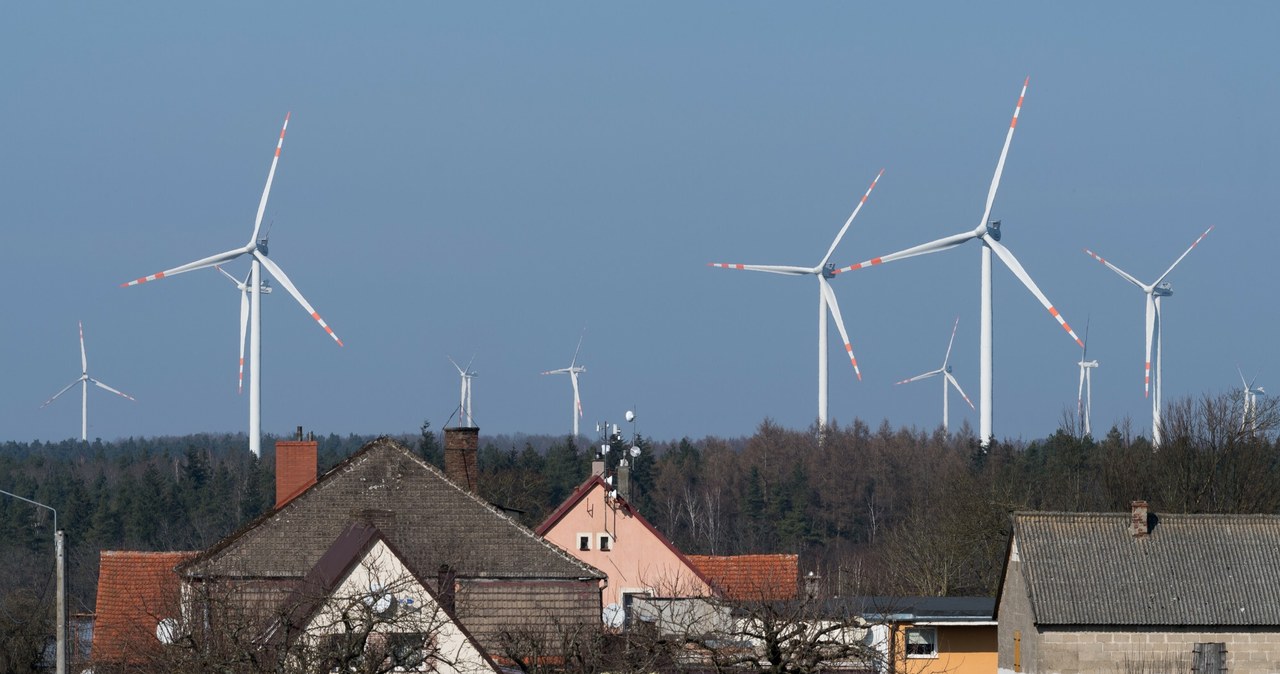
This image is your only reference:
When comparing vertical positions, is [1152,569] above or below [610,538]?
below

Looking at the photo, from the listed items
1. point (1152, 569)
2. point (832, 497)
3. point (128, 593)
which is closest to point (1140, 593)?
point (1152, 569)

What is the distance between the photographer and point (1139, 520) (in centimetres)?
6375

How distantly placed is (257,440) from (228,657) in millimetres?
108696

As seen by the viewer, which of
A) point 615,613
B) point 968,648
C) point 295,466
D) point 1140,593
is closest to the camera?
point 615,613

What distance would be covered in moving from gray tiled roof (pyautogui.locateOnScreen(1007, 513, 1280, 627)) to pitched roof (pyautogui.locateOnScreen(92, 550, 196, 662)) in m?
24.3

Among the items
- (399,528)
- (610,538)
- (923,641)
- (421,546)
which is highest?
(399,528)

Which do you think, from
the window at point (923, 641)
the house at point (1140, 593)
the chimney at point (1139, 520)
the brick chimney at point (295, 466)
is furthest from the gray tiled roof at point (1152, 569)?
the brick chimney at point (295, 466)

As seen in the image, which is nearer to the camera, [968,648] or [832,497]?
[968,648]

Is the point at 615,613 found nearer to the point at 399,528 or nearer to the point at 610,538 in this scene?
the point at 399,528

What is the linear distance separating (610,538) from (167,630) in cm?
3034

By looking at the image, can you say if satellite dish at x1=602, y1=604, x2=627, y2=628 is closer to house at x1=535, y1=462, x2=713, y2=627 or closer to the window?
the window

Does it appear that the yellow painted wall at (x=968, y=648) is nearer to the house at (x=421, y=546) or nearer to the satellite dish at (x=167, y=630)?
the house at (x=421, y=546)

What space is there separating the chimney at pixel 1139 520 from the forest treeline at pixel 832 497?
8.98m

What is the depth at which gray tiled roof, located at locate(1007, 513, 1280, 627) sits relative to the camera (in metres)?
60.7
